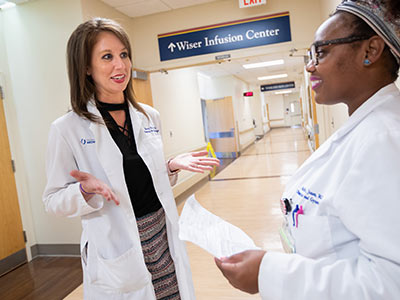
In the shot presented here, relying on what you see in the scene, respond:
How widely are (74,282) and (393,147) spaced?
362cm

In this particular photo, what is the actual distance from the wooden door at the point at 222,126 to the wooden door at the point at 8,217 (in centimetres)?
888

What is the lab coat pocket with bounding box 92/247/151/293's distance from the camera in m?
1.42

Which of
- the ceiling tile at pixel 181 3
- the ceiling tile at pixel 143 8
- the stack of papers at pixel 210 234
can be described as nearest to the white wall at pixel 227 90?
the ceiling tile at pixel 143 8

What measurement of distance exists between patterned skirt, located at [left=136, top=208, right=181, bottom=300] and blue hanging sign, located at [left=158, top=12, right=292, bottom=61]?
3.46 m

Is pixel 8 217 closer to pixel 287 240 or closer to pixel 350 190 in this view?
pixel 287 240

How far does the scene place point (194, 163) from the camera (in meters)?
1.62

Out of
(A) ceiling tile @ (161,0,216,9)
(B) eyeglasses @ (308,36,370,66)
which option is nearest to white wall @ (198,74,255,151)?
(A) ceiling tile @ (161,0,216,9)

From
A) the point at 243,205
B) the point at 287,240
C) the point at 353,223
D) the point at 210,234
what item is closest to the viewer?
the point at 353,223

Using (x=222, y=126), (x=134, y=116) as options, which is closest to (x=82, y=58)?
(x=134, y=116)

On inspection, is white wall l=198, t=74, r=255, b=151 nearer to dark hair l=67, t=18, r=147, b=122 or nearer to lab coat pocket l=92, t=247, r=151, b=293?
dark hair l=67, t=18, r=147, b=122

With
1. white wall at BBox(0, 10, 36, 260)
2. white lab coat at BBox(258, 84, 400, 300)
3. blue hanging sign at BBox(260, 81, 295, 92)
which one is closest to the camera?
white lab coat at BBox(258, 84, 400, 300)

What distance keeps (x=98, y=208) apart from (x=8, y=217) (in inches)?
129

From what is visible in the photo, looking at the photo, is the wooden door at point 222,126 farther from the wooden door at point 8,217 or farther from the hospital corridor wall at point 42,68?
the wooden door at point 8,217

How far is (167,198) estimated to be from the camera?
1.67 m
